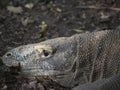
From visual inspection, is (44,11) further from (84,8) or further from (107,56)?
(107,56)

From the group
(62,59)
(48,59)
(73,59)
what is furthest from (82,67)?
(48,59)

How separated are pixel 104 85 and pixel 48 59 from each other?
81 centimetres

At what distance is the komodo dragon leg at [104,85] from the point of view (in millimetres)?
4160

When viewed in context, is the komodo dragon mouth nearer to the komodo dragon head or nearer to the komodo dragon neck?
the komodo dragon head

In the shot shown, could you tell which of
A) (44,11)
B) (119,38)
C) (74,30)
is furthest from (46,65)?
(44,11)

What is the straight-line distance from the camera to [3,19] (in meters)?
6.10

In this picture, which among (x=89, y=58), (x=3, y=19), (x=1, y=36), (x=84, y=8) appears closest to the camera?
(x=89, y=58)

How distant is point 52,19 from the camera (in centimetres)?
624

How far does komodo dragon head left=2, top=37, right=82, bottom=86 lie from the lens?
15.1ft

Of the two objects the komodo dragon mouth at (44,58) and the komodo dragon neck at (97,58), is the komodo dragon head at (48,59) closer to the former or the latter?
the komodo dragon mouth at (44,58)

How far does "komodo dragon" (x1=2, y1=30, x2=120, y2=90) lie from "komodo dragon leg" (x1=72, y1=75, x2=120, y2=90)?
0.52ft

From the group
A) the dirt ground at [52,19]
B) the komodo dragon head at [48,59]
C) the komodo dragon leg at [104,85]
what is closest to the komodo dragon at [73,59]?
the komodo dragon head at [48,59]

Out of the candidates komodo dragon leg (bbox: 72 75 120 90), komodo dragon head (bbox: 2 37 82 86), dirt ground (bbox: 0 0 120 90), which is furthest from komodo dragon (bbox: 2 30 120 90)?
dirt ground (bbox: 0 0 120 90)

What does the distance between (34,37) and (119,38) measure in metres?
1.46
